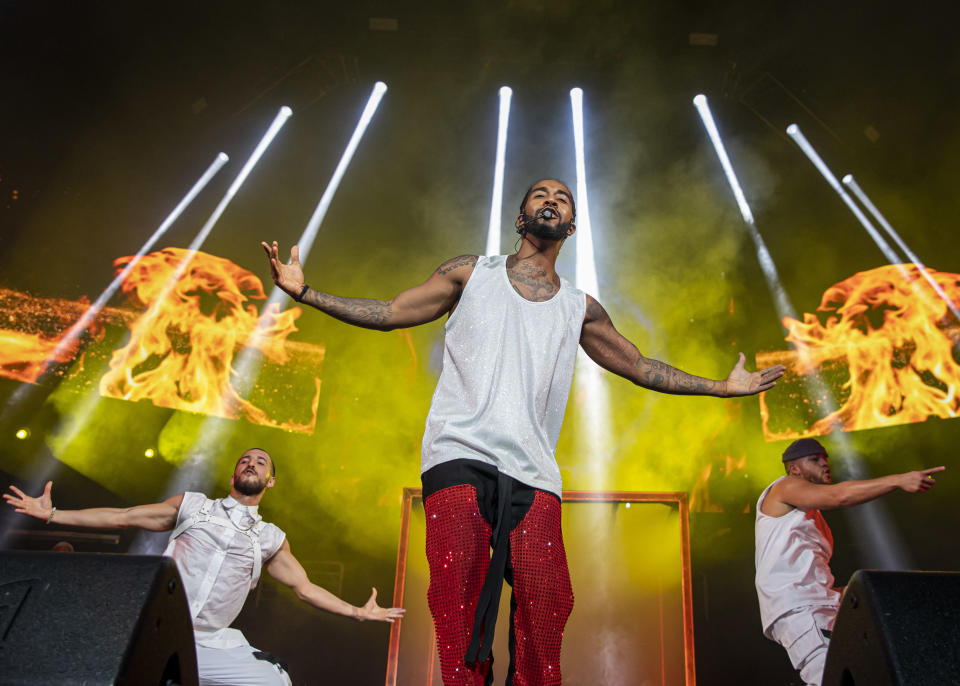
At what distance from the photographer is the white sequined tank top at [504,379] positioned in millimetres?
1893

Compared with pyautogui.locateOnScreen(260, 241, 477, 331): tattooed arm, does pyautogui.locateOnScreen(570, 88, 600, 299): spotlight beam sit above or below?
above

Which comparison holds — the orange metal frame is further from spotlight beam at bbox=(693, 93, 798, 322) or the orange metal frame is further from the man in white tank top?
the man in white tank top

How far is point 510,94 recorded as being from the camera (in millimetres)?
7633

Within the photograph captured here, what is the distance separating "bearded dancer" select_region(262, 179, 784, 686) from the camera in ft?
5.67

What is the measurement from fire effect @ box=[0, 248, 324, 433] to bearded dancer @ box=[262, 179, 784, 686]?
5.71 meters

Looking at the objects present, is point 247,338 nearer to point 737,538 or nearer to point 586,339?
point 737,538

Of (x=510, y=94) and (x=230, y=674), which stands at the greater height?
(x=510, y=94)

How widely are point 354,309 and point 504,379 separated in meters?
0.57

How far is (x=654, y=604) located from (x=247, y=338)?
5390mm

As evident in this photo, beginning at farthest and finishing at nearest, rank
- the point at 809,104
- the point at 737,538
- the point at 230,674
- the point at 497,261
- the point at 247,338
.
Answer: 1. the point at 247,338
2. the point at 809,104
3. the point at 737,538
4. the point at 230,674
5. the point at 497,261

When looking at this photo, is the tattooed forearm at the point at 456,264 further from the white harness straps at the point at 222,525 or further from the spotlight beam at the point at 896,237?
the spotlight beam at the point at 896,237

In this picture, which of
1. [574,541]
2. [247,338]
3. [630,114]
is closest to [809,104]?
[630,114]

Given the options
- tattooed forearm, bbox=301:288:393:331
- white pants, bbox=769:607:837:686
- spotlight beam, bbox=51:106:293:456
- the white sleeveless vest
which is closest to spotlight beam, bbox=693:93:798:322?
the white sleeveless vest

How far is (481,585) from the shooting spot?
69.2 inches
